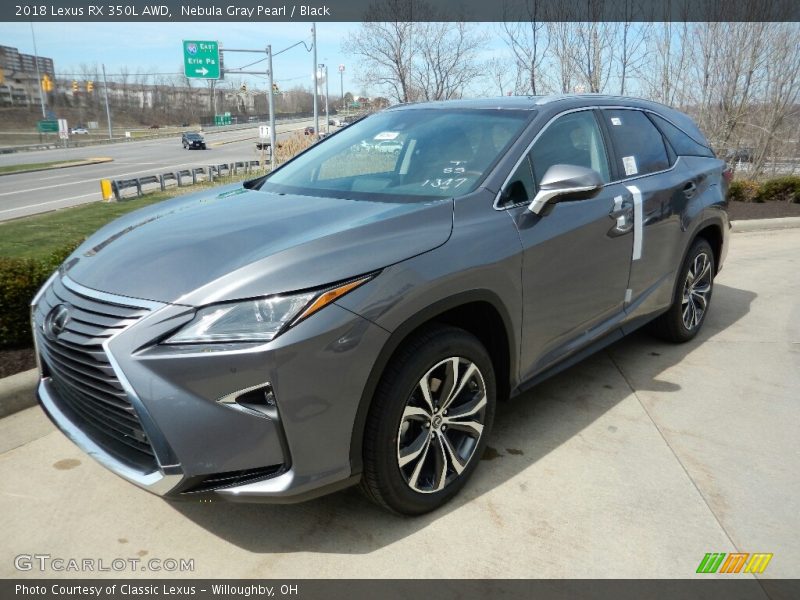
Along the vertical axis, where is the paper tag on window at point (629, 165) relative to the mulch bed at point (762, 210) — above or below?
above

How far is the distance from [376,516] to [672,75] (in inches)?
556

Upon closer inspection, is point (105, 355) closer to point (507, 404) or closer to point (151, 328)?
point (151, 328)

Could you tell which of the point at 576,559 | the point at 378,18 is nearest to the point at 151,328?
the point at 576,559

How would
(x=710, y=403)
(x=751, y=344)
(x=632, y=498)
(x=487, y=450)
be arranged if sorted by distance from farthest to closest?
(x=751, y=344), (x=710, y=403), (x=487, y=450), (x=632, y=498)

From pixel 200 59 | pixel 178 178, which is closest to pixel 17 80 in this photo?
pixel 200 59

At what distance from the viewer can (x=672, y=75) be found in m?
14.0

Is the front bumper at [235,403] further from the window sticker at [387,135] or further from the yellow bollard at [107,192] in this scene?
the yellow bollard at [107,192]

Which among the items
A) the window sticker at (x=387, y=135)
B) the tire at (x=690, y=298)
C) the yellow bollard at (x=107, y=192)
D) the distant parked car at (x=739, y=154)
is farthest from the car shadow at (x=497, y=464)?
Answer: the yellow bollard at (x=107, y=192)

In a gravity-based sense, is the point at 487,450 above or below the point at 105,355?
below

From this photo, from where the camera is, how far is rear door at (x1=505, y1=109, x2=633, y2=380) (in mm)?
3016

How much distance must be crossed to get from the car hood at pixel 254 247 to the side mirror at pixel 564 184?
0.48 metres

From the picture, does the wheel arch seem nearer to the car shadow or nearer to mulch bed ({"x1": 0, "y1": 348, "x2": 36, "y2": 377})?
the car shadow

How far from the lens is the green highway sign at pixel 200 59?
3186 cm

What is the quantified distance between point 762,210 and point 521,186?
925 centimetres
